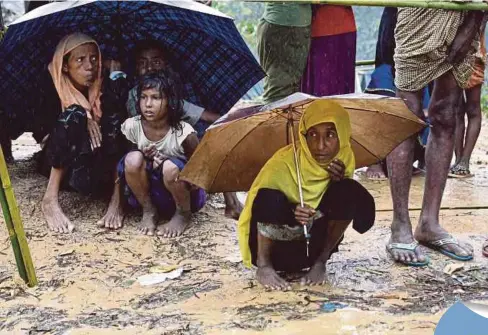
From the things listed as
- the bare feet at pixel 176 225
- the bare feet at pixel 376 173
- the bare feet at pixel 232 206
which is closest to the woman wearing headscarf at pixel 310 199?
the bare feet at pixel 176 225

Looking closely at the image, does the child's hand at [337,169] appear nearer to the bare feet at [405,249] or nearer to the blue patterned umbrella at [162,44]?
the bare feet at [405,249]

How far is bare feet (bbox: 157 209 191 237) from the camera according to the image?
4184mm

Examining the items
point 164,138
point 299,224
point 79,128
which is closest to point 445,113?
point 299,224

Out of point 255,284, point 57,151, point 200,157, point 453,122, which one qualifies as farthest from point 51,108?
point 453,122

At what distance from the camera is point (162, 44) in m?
4.62

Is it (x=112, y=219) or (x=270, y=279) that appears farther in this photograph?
(x=112, y=219)

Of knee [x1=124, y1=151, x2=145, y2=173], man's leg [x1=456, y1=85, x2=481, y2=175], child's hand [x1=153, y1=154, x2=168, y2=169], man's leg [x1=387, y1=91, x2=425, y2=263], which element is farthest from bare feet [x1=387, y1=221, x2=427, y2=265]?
man's leg [x1=456, y1=85, x2=481, y2=175]

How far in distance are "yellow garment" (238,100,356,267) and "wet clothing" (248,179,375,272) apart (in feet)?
0.13

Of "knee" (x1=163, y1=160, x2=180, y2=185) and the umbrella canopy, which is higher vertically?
the umbrella canopy

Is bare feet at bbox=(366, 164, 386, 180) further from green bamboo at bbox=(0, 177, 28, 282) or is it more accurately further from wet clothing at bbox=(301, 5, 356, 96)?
green bamboo at bbox=(0, 177, 28, 282)

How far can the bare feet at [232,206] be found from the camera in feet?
14.8

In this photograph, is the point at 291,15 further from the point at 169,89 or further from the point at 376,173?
the point at 376,173

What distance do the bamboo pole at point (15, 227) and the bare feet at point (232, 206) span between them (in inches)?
55.6

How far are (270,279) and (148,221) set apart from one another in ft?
3.78
